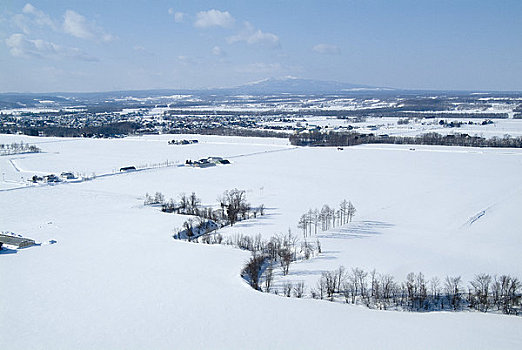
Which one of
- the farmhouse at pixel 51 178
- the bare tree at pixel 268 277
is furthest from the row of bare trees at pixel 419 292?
the farmhouse at pixel 51 178

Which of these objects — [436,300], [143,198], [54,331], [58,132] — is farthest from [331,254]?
[58,132]

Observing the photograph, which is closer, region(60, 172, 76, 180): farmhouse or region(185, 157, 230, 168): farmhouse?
region(60, 172, 76, 180): farmhouse

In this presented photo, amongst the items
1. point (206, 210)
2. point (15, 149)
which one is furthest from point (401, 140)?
point (15, 149)

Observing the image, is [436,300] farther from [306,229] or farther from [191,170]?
[191,170]

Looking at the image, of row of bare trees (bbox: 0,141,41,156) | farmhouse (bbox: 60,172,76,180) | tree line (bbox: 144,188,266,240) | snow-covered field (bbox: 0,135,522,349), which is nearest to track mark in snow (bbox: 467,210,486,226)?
snow-covered field (bbox: 0,135,522,349)

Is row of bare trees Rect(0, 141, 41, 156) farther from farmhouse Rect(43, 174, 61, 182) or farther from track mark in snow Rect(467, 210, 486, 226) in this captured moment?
track mark in snow Rect(467, 210, 486, 226)

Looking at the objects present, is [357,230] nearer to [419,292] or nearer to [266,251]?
[266,251]

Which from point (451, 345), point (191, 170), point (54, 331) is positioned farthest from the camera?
point (191, 170)
